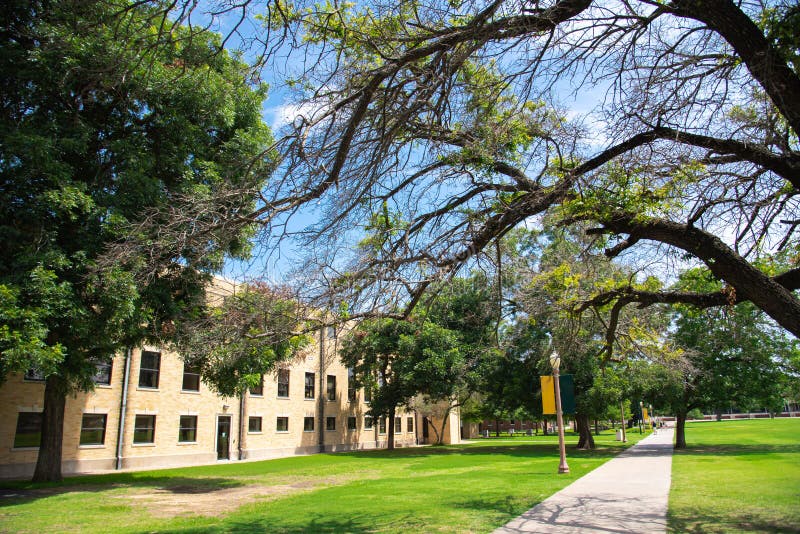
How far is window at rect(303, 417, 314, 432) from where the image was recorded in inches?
1482

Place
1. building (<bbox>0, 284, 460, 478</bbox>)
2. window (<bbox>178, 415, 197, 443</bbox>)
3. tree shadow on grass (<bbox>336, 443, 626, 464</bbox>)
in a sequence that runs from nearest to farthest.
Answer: building (<bbox>0, 284, 460, 478</bbox>), window (<bbox>178, 415, 197, 443</bbox>), tree shadow on grass (<bbox>336, 443, 626, 464</bbox>)


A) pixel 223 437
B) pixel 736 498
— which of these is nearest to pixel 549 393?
pixel 736 498

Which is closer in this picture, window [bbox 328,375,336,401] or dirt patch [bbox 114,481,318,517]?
dirt patch [bbox 114,481,318,517]

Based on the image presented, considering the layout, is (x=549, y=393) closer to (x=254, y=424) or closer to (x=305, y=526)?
(x=305, y=526)

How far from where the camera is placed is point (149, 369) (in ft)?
87.5

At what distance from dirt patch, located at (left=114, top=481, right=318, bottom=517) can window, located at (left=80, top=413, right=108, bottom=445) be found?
8.83m

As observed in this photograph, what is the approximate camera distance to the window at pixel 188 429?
28.1m

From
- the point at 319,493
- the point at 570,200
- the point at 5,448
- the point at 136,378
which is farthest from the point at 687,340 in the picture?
the point at 5,448

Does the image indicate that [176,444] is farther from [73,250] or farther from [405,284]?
[405,284]

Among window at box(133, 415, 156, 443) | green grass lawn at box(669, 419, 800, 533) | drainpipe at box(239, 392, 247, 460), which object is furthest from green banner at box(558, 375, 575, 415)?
drainpipe at box(239, 392, 247, 460)

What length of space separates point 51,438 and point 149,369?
8986mm

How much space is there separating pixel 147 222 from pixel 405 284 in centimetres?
314

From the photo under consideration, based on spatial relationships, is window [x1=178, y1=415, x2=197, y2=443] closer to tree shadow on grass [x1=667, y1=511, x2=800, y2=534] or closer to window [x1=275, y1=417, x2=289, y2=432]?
window [x1=275, y1=417, x2=289, y2=432]

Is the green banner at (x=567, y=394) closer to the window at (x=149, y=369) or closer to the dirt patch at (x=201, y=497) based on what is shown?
the dirt patch at (x=201, y=497)
